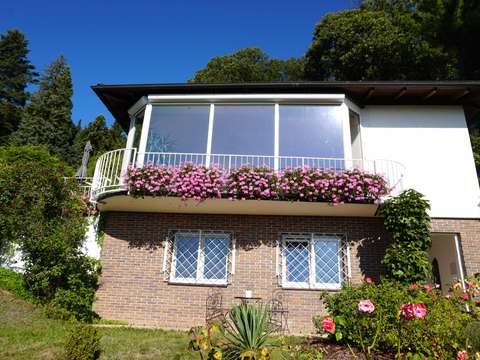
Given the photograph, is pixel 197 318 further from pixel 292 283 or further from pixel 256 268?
pixel 292 283

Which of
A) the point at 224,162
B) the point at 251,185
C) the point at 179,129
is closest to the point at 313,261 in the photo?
the point at 251,185

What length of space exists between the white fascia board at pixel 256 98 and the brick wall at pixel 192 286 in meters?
3.00

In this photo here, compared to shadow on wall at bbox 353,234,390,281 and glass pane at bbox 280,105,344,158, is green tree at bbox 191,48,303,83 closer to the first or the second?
glass pane at bbox 280,105,344,158

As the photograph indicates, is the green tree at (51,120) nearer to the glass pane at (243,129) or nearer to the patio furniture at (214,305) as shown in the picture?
the glass pane at (243,129)

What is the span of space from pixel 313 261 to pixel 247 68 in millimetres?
22416

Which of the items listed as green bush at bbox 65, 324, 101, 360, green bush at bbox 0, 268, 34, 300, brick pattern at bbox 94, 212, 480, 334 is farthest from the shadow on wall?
green bush at bbox 0, 268, 34, 300

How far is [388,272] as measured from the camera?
7.98 metres

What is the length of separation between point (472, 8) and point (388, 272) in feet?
50.7

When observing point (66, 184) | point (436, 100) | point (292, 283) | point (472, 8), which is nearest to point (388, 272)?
point (292, 283)

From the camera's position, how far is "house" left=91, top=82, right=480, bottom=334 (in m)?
8.54

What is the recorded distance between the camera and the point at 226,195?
8258 mm

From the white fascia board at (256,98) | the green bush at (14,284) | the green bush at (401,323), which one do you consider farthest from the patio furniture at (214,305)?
the white fascia board at (256,98)

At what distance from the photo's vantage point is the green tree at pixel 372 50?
20953mm

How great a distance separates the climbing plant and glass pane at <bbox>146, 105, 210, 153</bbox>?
4.71m
